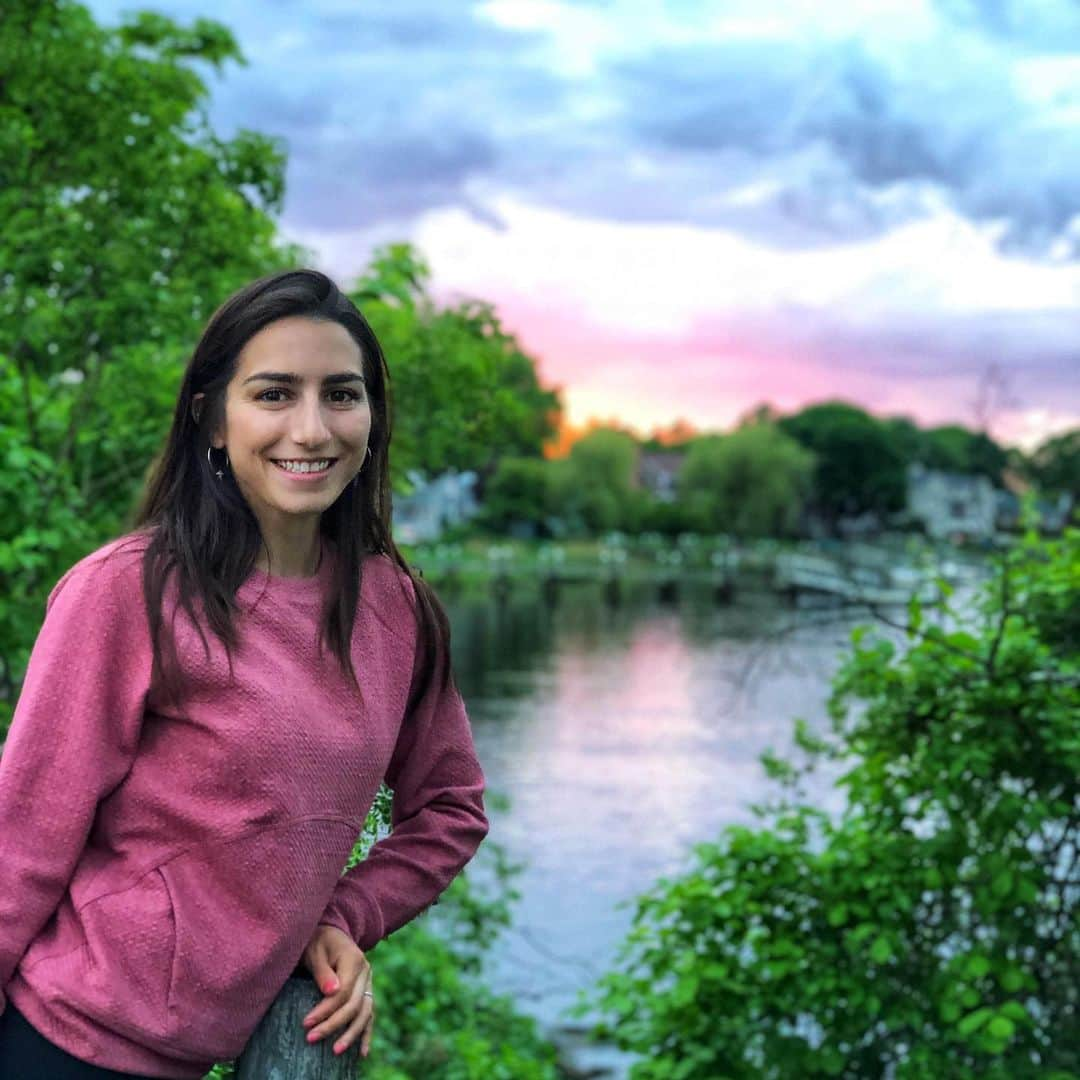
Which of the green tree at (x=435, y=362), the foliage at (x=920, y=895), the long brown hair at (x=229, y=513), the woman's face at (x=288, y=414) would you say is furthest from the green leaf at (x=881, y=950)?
the woman's face at (x=288, y=414)

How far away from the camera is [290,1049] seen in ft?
5.57

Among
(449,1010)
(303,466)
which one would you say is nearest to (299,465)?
(303,466)

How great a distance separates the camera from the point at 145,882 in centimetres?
166

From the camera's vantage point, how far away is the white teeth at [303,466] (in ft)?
5.93

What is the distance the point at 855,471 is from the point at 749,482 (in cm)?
911

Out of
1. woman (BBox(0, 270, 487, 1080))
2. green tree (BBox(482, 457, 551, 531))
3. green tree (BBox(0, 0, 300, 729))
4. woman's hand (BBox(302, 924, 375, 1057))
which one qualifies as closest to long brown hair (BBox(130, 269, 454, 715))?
woman (BBox(0, 270, 487, 1080))

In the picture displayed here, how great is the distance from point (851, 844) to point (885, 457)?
9868 centimetres

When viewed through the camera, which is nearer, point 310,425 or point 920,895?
point 310,425

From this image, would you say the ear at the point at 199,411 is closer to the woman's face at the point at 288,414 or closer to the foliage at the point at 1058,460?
the woman's face at the point at 288,414

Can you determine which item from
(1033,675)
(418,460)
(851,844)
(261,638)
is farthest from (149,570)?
(418,460)

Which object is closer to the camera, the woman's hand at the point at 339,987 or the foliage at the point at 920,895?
the woman's hand at the point at 339,987

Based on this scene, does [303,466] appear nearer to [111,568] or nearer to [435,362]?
[111,568]

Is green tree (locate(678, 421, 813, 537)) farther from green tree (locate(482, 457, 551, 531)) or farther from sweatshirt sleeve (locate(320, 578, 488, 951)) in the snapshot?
sweatshirt sleeve (locate(320, 578, 488, 951))

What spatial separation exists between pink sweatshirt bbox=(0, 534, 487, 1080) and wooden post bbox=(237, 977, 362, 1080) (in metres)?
0.03
